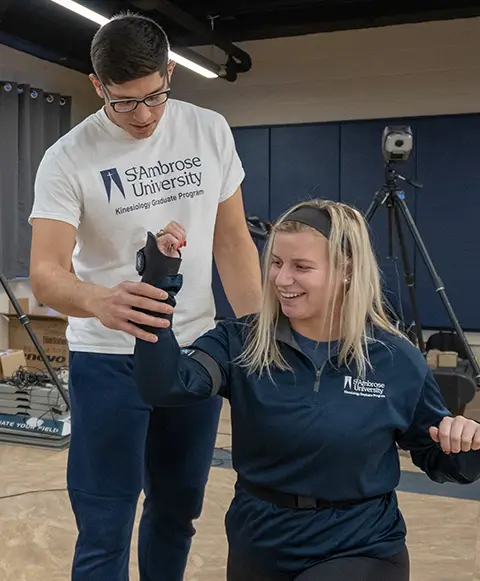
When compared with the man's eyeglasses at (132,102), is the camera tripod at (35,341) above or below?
below

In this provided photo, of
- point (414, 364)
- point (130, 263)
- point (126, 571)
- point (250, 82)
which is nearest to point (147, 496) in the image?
point (126, 571)

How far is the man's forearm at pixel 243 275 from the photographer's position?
1751 millimetres

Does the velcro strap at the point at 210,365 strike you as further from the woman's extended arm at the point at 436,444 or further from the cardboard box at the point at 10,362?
the cardboard box at the point at 10,362

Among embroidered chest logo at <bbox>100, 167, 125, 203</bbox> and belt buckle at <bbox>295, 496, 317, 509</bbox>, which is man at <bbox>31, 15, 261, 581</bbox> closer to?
embroidered chest logo at <bbox>100, 167, 125, 203</bbox>

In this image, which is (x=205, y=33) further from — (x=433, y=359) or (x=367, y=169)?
(x=433, y=359)

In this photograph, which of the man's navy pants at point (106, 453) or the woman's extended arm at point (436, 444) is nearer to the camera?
the woman's extended arm at point (436, 444)

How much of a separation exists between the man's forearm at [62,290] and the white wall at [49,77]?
4457mm

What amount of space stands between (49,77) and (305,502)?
5414 mm

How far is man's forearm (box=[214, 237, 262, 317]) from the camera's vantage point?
175 cm

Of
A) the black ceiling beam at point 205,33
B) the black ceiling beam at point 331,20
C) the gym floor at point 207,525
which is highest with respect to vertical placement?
the black ceiling beam at point 331,20

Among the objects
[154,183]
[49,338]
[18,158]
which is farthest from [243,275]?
[18,158]

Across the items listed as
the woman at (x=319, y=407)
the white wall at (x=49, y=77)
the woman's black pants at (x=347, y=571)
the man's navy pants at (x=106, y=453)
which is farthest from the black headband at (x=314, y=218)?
the white wall at (x=49, y=77)

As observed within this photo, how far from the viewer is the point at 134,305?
115 cm

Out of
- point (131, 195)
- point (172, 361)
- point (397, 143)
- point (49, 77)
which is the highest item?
point (49, 77)
